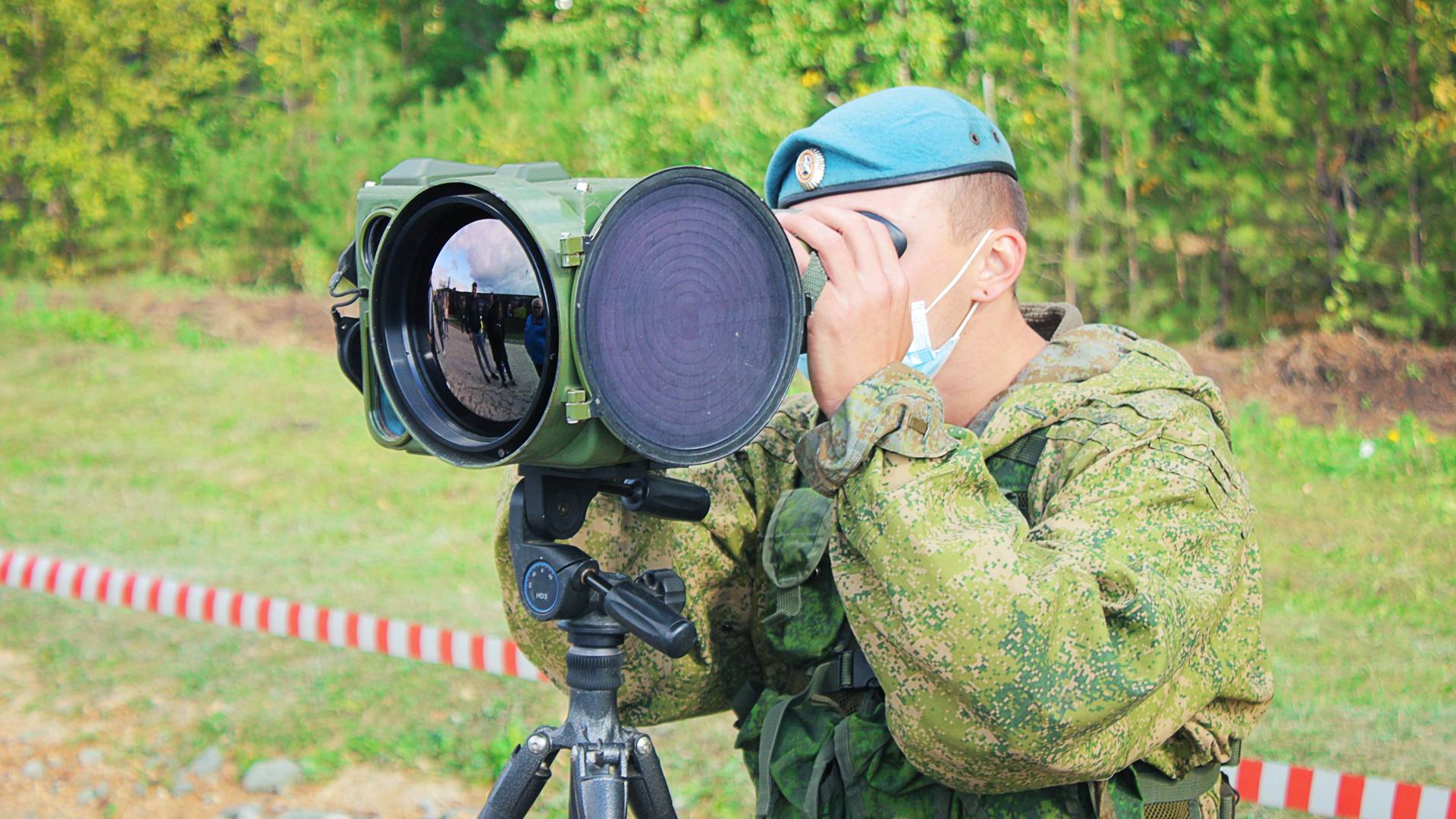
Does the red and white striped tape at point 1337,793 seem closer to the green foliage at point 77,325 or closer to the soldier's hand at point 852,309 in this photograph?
the soldier's hand at point 852,309

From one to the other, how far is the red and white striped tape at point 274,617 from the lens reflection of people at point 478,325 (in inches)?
118

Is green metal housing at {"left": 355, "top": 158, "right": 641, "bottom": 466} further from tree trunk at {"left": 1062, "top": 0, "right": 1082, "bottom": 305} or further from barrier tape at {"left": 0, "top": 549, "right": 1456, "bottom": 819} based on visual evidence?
tree trunk at {"left": 1062, "top": 0, "right": 1082, "bottom": 305}

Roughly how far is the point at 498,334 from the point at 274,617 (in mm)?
3986

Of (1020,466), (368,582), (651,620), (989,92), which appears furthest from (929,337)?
(989,92)

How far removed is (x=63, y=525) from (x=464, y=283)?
6.50 meters

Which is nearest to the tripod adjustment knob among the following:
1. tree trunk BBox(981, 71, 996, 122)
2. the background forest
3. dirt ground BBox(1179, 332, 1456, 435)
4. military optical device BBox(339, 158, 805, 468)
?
military optical device BBox(339, 158, 805, 468)

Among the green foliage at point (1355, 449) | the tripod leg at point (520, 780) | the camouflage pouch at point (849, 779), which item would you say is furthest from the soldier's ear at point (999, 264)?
the green foliage at point (1355, 449)

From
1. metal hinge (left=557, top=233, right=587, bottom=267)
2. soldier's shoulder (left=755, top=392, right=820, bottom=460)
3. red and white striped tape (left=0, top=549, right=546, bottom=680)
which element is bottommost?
red and white striped tape (left=0, top=549, right=546, bottom=680)

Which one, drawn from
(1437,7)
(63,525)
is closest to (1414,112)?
Result: (1437,7)

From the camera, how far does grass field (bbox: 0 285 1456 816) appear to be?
443cm

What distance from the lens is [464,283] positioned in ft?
5.49

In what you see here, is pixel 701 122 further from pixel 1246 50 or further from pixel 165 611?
pixel 165 611

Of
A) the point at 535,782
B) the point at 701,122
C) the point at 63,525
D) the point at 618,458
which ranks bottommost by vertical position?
the point at 63,525

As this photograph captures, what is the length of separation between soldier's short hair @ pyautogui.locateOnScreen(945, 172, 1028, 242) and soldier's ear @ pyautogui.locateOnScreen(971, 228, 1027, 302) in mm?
22
